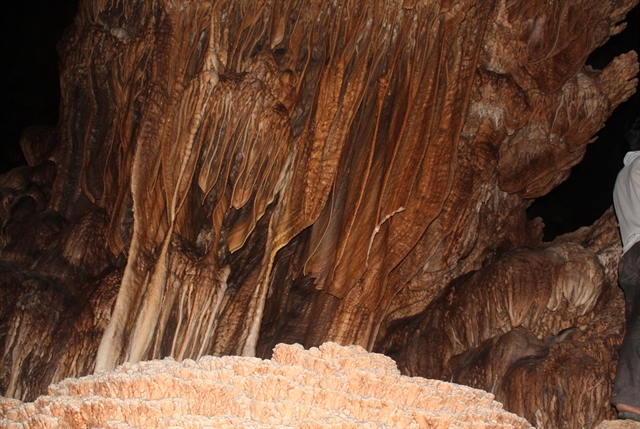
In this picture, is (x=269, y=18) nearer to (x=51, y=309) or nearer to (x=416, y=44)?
(x=416, y=44)

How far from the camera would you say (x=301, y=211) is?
16.4 ft

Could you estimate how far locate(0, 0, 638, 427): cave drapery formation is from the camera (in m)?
4.79

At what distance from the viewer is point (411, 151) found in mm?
5148

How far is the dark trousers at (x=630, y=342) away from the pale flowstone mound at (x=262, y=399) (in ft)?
5.68

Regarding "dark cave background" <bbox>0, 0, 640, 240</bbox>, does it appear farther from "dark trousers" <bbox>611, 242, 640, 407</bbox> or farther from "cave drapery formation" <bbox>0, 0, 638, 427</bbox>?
"dark trousers" <bbox>611, 242, 640, 407</bbox>

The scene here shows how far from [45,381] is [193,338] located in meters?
1.08

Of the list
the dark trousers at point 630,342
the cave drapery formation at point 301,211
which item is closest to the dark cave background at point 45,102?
the cave drapery formation at point 301,211

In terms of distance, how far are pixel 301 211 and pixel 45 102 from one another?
16.4 feet

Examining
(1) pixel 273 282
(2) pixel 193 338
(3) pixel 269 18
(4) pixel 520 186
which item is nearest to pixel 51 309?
(2) pixel 193 338

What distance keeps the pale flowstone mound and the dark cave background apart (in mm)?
6275

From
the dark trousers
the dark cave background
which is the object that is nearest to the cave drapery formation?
the dark trousers

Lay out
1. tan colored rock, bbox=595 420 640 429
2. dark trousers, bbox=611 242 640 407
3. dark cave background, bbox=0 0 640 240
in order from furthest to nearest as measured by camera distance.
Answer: dark cave background, bbox=0 0 640 240, dark trousers, bbox=611 242 640 407, tan colored rock, bbox=595 420 640 429

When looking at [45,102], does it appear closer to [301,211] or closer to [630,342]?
[301,211]

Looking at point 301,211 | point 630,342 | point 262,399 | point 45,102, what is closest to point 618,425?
point 630,342
